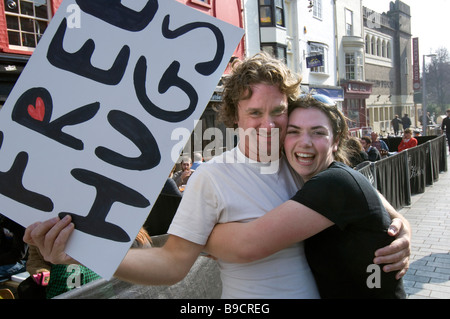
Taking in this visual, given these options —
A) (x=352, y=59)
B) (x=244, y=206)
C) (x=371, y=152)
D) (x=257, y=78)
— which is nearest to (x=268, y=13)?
(x=371, y=152)

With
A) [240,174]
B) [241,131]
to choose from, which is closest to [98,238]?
[240,174]

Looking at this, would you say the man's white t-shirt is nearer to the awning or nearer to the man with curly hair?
the man with curly hair

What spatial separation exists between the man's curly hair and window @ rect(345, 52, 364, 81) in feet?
92.9

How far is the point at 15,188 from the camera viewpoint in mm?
1392

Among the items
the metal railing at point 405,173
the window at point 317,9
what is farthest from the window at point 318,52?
the metal railing at point 405,173

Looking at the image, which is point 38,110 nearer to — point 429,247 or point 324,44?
point 429,247

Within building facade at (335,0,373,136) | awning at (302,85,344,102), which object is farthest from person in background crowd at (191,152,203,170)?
building facade at (335,0,373,136)

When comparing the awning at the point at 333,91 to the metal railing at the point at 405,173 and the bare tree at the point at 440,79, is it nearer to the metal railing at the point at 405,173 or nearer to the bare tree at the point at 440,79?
the metal railing at the point at 405,173

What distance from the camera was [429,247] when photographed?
17.9ft

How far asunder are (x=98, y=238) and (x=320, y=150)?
3.03 feet

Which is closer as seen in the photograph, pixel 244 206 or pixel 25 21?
pixel 244 206

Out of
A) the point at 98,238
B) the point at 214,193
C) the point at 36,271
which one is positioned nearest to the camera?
the point at 98,238

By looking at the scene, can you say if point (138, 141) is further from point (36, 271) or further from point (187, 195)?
point (36, 271)

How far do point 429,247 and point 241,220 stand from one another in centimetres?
495
